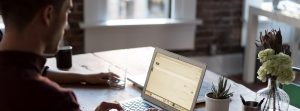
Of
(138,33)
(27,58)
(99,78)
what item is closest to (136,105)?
(99,78)

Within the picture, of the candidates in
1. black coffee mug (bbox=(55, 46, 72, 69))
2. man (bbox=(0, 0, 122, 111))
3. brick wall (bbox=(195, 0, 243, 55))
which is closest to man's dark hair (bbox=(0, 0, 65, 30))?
man (bbox=(0, 0, 122, 111))

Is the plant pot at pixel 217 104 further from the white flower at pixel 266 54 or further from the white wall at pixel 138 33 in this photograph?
the white wall at pixel 138 33

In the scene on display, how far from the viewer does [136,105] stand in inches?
79.7

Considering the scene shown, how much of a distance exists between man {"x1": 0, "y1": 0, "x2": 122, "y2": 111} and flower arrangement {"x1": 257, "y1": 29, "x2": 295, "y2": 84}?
2.49 feet

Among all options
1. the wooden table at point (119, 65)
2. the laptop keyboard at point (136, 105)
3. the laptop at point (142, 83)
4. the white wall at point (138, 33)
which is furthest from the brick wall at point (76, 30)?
the laptop keyboard at point (136, 105)

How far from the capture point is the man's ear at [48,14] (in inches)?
51.4

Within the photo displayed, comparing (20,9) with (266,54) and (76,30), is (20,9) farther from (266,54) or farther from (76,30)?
(76,30)

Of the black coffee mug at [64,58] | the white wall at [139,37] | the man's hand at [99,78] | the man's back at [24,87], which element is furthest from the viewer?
the white wall at [139,37]

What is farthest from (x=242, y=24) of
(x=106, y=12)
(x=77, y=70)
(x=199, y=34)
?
(x=77, y=70)

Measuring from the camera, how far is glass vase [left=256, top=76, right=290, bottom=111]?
71.3 inches

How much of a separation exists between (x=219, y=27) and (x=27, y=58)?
350 centimetres

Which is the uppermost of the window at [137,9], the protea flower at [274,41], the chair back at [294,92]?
the protea flower at [274,41]

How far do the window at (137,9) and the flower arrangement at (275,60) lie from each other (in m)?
2.56

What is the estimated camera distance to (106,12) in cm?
418
